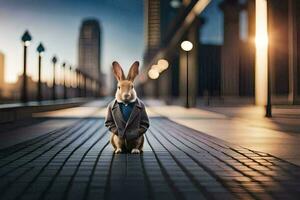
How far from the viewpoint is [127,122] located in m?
8.62

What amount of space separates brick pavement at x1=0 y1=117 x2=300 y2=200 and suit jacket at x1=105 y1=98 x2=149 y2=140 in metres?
0.44

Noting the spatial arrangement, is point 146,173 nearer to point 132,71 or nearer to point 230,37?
point 132,71

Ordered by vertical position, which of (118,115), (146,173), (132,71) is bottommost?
(146,173)

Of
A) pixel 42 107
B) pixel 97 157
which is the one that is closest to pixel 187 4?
pixel 42 107

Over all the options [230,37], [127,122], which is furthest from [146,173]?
[230,37]

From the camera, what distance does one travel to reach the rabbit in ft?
27.7

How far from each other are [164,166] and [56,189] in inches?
93.4

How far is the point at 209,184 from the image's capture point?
582 centimetres

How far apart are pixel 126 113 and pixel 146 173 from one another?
2.18 meters

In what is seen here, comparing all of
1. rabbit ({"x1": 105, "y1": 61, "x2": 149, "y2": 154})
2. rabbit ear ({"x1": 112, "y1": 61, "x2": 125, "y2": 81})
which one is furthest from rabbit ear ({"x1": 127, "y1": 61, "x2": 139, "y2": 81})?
rabbit ear ({"x1": 112, "y1": 61, "x2": 125, "y2": 81})

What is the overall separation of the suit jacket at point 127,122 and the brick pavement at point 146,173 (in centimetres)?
44

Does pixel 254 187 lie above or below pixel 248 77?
below

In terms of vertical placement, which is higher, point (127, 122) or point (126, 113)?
point (126, 113)

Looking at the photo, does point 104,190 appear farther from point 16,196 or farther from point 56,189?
point 16,196
